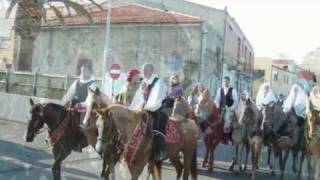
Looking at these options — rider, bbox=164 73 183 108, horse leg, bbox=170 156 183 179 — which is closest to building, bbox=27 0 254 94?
rider, bbox=164 73 183 108

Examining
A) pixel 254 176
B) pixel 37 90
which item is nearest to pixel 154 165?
pixel 254 176

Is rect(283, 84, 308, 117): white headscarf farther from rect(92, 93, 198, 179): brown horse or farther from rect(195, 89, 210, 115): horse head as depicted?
rect(92, 93, 198, 179): brown horse

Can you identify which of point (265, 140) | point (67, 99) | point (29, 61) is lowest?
point (265, 140)

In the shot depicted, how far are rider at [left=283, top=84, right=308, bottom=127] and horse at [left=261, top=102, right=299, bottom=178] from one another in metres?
0.25

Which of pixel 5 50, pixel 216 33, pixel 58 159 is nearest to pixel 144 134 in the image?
pixel 58 159

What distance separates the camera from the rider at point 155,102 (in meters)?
8.28

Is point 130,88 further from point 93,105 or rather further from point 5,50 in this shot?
point 5,50

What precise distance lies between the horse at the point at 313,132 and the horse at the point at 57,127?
4.63 metres

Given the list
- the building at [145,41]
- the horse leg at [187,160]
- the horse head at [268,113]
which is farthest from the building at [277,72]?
the horse leg at [187,160]

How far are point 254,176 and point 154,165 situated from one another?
151 inches

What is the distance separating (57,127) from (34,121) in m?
0.43

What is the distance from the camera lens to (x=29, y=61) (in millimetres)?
23141

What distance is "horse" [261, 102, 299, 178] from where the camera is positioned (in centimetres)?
1179

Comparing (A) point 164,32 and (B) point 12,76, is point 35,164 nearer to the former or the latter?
(B) point 12,76
